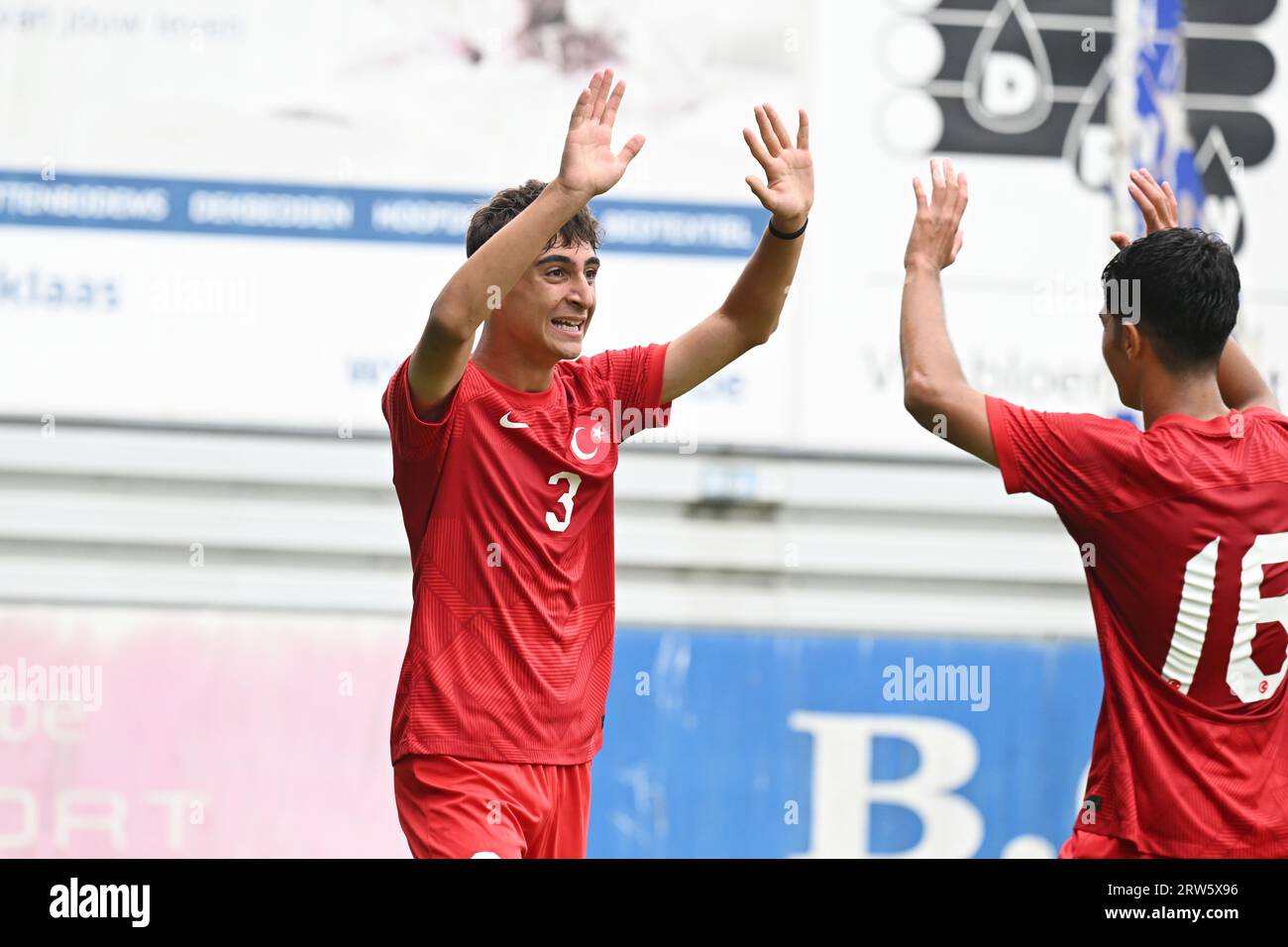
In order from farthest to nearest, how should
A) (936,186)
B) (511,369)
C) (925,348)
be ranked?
(511,369) < (936,186) < (925,348)

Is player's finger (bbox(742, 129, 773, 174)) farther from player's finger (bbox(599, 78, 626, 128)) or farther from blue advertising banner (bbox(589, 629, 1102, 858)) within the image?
blue advertising banner (bbox(589, 629, 1102, 858))

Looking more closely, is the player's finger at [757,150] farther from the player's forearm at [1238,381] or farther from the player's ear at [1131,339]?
the player's forearm at [1238,381]

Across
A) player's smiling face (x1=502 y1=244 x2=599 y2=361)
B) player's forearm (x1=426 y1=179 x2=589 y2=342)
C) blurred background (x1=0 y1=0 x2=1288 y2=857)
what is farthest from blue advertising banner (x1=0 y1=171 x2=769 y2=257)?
player's forearm (x1=426 y1=179 x2=589 y2=342)

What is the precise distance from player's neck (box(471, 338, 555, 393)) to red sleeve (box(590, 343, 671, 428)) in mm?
183

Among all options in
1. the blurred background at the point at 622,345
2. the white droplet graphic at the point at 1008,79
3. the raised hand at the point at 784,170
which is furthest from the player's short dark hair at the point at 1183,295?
the white droplet graphic at the point at 1008,79

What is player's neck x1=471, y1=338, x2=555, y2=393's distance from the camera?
127 inches

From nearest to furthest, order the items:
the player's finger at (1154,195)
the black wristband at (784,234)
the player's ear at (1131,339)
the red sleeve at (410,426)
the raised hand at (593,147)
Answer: the player's ear at (1131,339), the raised hand at (593,147), the red sleeve at (410,426), the player's finger at (1154,195), the black wristband at (784,234)

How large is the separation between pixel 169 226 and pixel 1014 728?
3304mm

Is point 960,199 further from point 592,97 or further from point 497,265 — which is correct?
point 497,265

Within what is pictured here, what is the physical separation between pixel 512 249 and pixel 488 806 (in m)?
1.05

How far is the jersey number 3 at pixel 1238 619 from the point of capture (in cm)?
270

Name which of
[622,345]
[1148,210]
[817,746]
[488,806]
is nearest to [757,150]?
[1148,210]

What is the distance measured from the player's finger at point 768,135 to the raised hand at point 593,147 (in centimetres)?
36

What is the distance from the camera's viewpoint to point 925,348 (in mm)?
2814
